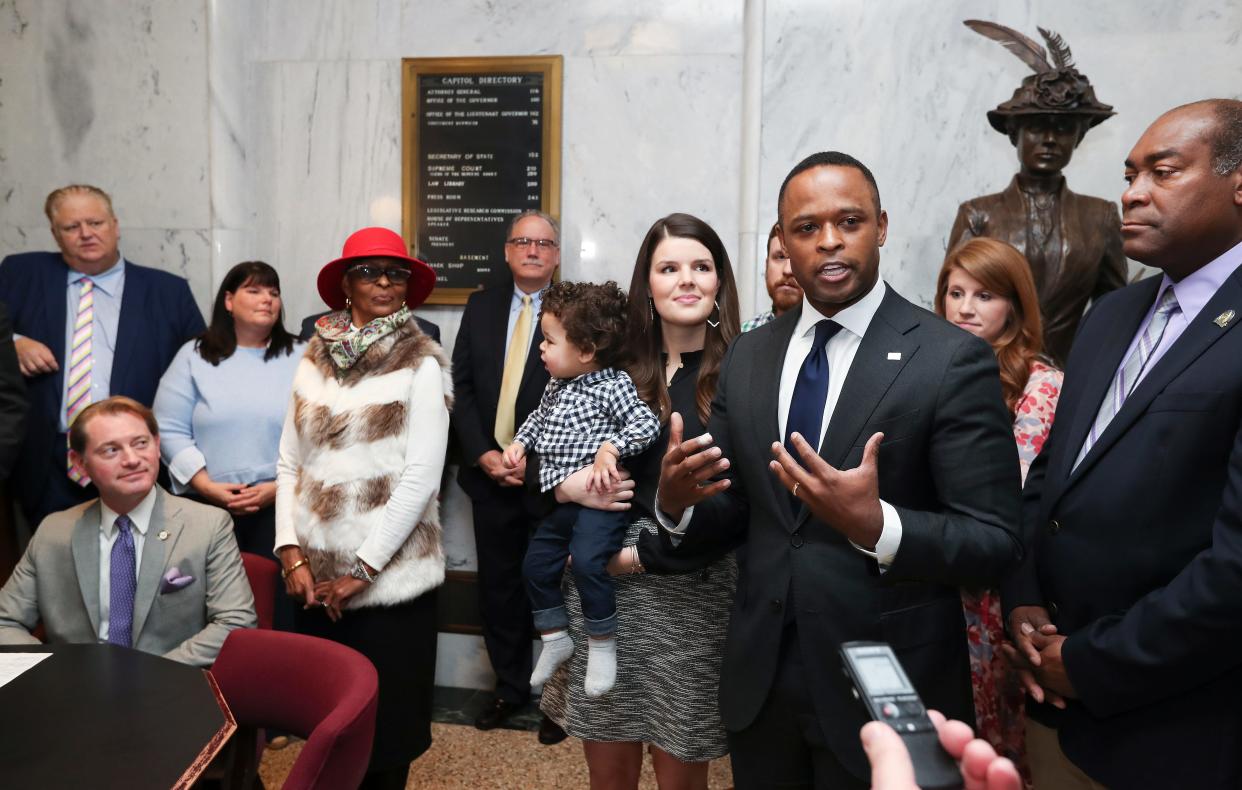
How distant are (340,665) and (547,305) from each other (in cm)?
110

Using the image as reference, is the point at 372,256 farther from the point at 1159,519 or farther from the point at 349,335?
the point at 1159,519

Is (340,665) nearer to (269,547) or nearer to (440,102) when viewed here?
(269,547)

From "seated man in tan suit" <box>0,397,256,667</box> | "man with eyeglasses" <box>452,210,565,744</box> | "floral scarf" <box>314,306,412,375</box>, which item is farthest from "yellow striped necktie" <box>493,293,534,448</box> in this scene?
"seated man in tan suit" <box>0,397,256,667</box>

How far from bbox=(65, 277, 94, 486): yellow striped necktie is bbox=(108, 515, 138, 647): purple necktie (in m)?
1.39

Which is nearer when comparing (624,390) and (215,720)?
(215,720)

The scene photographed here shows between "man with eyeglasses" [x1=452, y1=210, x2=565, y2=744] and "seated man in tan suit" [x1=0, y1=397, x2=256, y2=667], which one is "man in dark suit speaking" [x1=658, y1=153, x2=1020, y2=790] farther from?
"man with eyeglasses" [x1=452, y1=210, x2=565, y2=744]

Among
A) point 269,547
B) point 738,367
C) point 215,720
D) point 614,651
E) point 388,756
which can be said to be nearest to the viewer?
point 215,720

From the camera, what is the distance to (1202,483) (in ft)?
4.63

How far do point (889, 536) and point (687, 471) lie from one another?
1.29ft

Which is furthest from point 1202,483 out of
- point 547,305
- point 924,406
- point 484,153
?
point 484,153

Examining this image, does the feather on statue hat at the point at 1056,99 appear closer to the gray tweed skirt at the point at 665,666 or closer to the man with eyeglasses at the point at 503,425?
the man with eyeglasses at the point at 503,425

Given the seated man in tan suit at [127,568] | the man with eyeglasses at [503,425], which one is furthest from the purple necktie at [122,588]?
the man with eyeglasses at [503,425]

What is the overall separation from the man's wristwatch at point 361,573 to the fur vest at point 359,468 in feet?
0.07

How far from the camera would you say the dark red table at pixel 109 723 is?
4.64 ft
